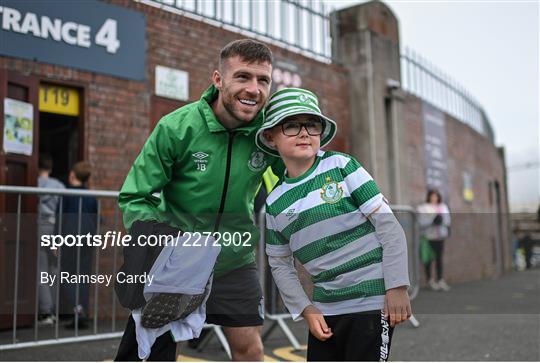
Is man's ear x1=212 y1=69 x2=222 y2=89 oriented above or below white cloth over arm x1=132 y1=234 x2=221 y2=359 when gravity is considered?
above

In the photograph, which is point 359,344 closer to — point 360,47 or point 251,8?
point 251,8

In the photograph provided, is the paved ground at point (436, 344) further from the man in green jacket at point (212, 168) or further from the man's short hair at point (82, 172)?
the man in green jacket at point (212, 168)

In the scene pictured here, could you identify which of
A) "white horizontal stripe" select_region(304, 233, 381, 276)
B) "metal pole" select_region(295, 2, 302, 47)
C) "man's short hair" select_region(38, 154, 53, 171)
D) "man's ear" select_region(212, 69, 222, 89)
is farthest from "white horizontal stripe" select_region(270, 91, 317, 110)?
"metal pole" select_region(295, 2, 302, 47)

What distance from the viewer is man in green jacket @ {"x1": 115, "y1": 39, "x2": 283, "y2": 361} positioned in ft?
6.37

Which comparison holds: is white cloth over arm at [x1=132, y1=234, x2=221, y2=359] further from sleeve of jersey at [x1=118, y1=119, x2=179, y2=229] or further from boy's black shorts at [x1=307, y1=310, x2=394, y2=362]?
boy's black shorts at [x1=307, y1=310, x2=394, y2=362]

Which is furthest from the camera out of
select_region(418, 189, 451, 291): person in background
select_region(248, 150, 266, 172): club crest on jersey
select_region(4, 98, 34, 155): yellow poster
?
select_region(418, 189, 451, 291): person in background

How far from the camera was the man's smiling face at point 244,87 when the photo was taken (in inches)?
76.4

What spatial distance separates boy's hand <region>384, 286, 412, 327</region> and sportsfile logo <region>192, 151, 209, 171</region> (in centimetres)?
76

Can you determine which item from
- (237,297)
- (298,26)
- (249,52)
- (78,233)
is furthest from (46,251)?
(298,26)

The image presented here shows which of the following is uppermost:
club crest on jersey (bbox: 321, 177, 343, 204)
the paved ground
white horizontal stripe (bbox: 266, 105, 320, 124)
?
white horizontal stripe (bbox: 266, 105, 320, 124)

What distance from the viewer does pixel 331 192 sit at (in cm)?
181

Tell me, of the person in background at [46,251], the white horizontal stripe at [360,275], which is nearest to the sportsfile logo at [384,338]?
the white horizontal stripe at [360,275]

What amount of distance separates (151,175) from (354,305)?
80 cm

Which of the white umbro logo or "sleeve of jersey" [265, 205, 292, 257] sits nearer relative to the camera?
"sleeve of jersey" [265, 205, 292, 257]
